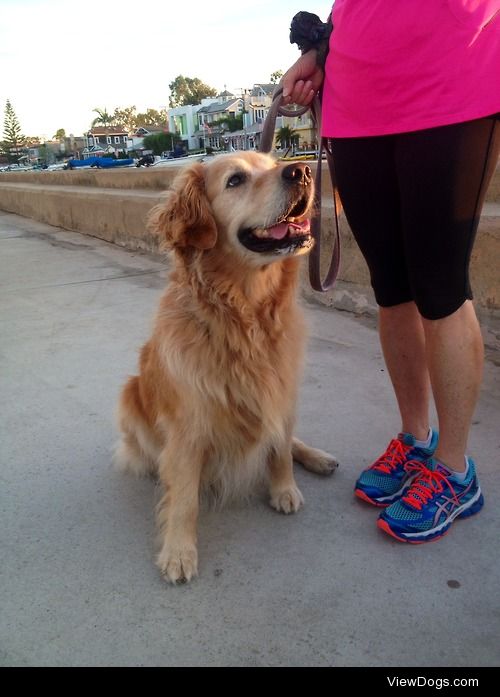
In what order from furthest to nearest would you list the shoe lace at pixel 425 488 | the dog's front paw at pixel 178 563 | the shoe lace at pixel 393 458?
the shoe lace at pixel 393 458 < the shoe lace at pixel 425 488 < the dog's front paw at pixel 178 563

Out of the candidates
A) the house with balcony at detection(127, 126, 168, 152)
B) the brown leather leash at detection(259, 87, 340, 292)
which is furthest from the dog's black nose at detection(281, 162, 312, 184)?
the house with balcony at detection(127, 126, 168, 152)

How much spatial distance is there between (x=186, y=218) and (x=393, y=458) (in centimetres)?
→ 122

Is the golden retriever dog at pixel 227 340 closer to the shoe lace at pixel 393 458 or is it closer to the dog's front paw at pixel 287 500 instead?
the dog's front paw at pixel 287 500

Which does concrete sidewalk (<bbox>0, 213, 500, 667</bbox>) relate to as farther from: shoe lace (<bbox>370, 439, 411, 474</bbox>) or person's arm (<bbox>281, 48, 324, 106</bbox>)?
person's arm (<bbox>281, 48, 324, 106</bbox>)

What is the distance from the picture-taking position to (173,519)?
198 cm

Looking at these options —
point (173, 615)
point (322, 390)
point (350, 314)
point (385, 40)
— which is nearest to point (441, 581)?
point (173, 615)

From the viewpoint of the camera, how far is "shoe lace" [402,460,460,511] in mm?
1940

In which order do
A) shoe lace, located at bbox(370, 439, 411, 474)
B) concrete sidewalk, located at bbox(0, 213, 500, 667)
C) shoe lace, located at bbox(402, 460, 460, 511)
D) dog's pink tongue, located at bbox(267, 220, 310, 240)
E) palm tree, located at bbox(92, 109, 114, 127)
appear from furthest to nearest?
palm tree, located at bbox(92, 109, 114, 127) < shoe lace, located at bbox(370, 439, 411, 474) < dog's pink tongue, located at bbox(267, 220, 310, 240) < shoe lace, located at bbox(402, 460, 460, 511) < concrete sidewalk, located at bbox(0, 213, 500, 667)

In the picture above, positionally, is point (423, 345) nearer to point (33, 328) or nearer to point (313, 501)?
point (313, 501)

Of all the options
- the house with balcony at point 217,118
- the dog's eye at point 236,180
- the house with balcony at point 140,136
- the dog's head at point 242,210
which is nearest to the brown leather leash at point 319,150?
the dog's head at point 242,210

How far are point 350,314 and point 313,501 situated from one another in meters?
2.20

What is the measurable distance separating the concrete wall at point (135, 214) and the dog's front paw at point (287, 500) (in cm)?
143

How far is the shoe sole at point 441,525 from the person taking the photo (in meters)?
1.88

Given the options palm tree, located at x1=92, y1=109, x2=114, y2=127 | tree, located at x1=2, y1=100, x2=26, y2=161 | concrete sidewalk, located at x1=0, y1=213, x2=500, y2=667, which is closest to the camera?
concrete sidewalk, located at x1=0, y1=213, x2=500, y2=667
